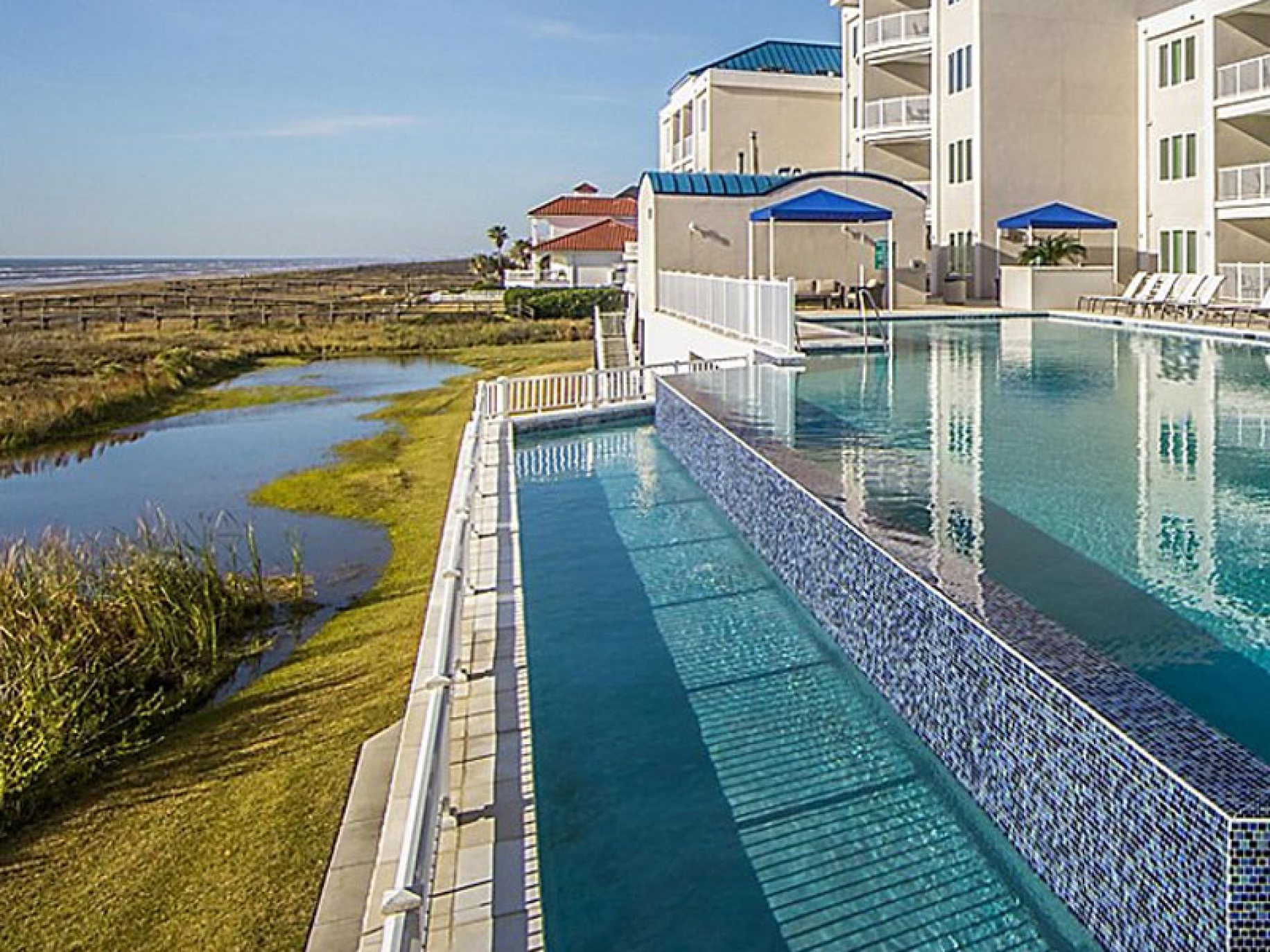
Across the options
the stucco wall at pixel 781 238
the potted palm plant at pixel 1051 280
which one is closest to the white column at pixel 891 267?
the stucco wall at pixel 781 238

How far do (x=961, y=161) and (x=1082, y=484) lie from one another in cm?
2344

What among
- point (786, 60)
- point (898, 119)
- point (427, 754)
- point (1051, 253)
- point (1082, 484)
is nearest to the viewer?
point (427, 754)

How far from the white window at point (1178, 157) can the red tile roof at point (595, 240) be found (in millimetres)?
30601

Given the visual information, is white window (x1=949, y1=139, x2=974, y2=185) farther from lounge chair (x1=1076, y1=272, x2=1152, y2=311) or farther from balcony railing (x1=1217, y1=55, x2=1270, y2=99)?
balcony railing (x1=1217, y1=55, x2=1270, y2=99)

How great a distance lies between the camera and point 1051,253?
86.8 feet

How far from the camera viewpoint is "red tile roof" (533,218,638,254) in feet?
183

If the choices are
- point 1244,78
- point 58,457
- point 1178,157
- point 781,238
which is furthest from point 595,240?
point 1244,78

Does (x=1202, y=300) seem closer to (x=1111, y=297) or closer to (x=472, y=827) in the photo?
(x=1111, y=297)

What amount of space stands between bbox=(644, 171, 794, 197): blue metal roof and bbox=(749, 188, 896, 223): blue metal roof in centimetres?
213

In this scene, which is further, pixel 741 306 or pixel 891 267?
pixel 891 267

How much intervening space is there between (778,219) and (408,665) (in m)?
15.1

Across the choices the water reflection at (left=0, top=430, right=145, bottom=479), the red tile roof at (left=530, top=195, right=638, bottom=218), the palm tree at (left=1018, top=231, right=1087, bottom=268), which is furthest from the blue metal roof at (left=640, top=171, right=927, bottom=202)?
the red tile roof at (left=530, top=195, right=638, bottom=218)

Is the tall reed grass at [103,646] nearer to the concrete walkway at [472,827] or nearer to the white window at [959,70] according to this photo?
the concrete walkway at [472,827]

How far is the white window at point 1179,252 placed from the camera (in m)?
26.8
